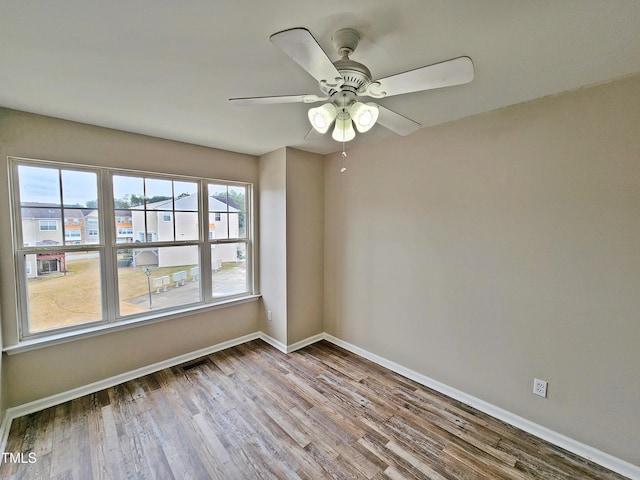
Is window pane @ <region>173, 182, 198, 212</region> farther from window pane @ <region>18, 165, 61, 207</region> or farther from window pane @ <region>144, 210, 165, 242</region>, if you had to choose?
window pane @ <region>18, 165, 61, 207</region>

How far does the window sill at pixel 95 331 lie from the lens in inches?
84.9

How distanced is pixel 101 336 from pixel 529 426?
366 centimetres

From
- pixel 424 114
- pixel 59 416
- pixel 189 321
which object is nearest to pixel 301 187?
pixel 424 114

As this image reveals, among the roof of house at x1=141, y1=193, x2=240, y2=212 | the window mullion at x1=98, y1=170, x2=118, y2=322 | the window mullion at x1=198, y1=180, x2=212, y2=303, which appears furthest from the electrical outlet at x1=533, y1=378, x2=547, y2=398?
the window mullion at x1=98, y1=170, x2=118, y2=322

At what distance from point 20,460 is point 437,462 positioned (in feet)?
8.93

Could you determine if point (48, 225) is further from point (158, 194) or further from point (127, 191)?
point (158, 194)

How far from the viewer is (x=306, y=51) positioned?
993mm

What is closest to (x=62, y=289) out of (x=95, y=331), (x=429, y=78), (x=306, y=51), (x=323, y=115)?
(x=95, y=331)

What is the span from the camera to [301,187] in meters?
3.28

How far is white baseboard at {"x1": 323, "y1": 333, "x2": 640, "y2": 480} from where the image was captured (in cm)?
170

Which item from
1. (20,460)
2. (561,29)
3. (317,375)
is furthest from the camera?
(317,375)

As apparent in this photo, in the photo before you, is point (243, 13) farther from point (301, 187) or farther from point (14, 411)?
point (14, 411)

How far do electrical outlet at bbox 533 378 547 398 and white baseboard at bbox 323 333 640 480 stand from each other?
240 millimetres

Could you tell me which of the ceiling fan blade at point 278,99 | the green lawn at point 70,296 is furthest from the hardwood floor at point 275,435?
the ceiling fan blade at point 278,99
